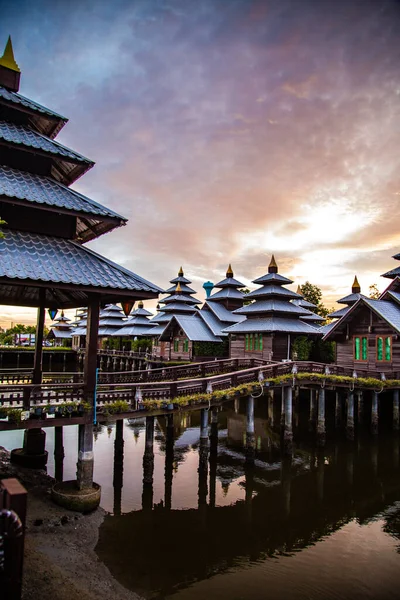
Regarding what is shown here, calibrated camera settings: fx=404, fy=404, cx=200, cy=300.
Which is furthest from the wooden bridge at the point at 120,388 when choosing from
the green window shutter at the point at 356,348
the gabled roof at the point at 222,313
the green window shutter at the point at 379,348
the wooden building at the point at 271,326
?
the gabled roof at the point at 222,313

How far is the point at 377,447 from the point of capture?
24.0 meters

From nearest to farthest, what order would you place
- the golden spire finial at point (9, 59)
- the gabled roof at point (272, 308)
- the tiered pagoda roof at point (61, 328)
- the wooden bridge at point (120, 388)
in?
the wooden bridge at point (120, 388) < the golden spire finial at point (9, 59) < the gabled roof at point (272, 308) < the tiered pagoda roof at point (61, 328)

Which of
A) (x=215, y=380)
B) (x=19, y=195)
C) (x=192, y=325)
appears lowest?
(x=215, y=380)

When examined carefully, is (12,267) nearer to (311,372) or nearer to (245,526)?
(245,526)

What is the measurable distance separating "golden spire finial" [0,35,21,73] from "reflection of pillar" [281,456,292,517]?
1930 centimetres

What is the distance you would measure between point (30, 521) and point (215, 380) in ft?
32.2

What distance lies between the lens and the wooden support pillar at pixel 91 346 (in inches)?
493

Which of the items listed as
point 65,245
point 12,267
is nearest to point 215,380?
point 65,245

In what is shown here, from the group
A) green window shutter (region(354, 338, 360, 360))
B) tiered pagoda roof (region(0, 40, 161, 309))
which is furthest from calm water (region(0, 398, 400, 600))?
green window shutter (region(354, 338, 360, 360))

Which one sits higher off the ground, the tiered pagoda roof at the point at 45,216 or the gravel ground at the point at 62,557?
the tiered pagoda roof at the point at 45,216

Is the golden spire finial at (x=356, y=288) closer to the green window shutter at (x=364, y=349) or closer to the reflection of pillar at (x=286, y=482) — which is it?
the green window shutter at (x=364, y=349)

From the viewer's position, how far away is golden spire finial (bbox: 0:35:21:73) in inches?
577

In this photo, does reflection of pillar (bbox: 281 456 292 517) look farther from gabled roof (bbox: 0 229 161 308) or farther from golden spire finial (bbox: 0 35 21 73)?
golden spire finial (bbox: 0 35 21 73)

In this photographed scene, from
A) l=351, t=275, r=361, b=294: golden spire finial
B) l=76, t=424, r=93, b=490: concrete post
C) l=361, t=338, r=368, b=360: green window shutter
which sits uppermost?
l=351, t=275, r=361, b=294: golden spire finial
